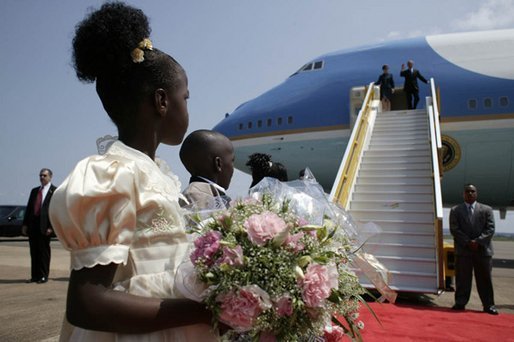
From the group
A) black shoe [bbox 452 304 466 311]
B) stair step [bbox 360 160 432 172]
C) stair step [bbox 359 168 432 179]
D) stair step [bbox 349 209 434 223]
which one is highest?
stair step [bbox 360 160 432 172]

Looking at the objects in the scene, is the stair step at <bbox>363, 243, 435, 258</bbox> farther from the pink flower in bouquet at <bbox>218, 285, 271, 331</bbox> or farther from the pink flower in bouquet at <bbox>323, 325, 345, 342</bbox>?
the pink flower in bouquet at <bbox>218, 285, 271, 331</bbox>

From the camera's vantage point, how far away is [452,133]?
984cm

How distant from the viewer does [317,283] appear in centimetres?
93

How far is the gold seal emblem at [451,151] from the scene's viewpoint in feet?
32.0

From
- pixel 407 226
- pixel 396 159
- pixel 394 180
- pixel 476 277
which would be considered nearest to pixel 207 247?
pixel 476 277

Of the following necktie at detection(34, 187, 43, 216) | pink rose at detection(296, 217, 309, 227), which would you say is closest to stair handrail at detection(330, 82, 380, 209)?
necktie at detection(34, 187, 43, 216)

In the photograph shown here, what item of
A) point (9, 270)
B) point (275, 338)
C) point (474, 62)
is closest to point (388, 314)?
point (275, 338)

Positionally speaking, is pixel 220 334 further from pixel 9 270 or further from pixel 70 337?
pixel 9 270

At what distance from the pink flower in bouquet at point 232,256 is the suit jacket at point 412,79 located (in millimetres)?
9950

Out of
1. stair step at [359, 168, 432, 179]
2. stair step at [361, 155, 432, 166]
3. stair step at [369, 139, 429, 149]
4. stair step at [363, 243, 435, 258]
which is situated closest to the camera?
stair step at [363, 243, 435, 258]

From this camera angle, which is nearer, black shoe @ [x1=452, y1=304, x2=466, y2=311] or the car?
black shoe @ [x1=452, y1=304, x2=466, y2=311]

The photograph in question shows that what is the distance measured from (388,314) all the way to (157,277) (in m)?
3.96

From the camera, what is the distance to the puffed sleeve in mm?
914

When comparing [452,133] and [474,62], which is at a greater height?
[474,62]
